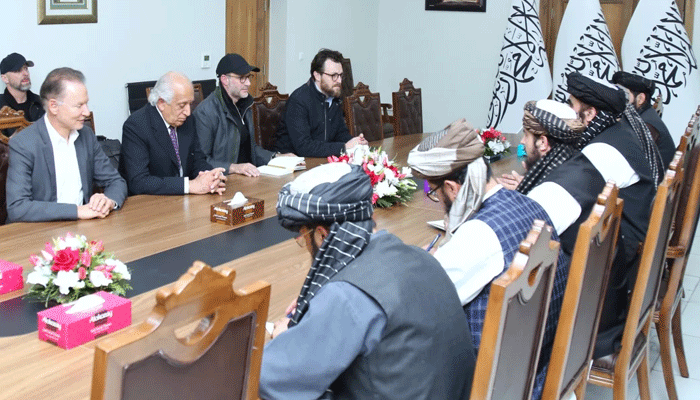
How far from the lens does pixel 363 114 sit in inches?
240

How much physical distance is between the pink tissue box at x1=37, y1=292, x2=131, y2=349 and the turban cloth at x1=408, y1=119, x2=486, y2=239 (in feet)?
3.10

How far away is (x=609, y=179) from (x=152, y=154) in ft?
7.43

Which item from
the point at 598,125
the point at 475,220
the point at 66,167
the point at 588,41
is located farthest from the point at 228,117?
the point at 588,41

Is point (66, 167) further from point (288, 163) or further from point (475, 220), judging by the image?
point (475, 220)

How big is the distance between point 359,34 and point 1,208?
20.5 ft

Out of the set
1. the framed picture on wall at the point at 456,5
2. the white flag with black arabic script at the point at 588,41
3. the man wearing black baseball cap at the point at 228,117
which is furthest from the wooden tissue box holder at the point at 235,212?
the framed picture on wall at the point at 456,5

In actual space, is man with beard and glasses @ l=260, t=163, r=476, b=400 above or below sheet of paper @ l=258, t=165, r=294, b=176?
above

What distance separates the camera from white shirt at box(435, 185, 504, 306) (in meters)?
2.13

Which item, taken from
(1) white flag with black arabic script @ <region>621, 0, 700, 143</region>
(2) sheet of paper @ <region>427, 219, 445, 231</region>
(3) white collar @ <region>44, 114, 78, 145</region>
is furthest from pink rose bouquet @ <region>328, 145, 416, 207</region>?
(1) white flag with black arabic script @ <region>621, 0, 700, 143</region>

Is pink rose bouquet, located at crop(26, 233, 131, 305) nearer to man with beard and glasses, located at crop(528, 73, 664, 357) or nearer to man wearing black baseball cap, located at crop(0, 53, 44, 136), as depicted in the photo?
man with beard and glasses, located at crop(528, 73, 664, 357)

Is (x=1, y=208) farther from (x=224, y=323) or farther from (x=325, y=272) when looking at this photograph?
(x=224, y=323)

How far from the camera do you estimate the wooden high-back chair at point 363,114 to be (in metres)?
5.96

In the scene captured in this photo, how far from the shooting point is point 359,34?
9.29 m

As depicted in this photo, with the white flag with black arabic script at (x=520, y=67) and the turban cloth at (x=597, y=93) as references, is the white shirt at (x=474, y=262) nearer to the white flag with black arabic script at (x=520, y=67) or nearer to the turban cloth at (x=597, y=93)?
the turban cloth at (x=597, y=93)
